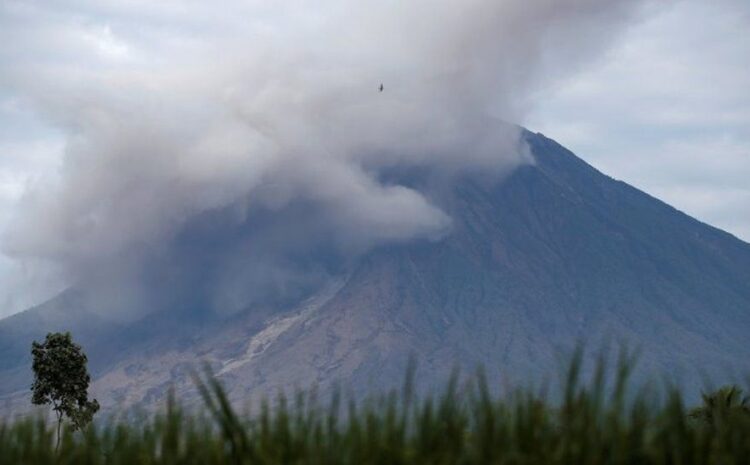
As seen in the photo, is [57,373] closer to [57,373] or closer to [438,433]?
[57,373]

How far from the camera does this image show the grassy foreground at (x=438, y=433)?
5.44 metres

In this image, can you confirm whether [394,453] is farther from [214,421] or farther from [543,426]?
[214,421]

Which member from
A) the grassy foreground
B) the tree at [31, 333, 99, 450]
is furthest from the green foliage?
the grassy foreground

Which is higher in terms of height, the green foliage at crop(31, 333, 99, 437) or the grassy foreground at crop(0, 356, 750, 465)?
the green foliage at crop(31, 333, 99, 437)

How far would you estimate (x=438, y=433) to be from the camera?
5.98m

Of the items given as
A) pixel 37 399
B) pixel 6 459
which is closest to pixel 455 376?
pixel 6 459

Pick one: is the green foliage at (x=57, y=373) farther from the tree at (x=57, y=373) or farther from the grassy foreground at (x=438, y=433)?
the grassy foreground at (x=438, y=433)

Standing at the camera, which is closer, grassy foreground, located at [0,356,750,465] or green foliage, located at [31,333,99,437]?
grassy foreground, located at [0,356,750,465]

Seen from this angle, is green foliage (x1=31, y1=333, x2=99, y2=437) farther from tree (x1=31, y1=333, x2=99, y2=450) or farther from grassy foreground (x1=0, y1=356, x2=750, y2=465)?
grassy foreground (x1=0, y1=356, x2=750, y2=465)

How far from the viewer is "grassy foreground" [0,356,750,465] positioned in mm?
5438

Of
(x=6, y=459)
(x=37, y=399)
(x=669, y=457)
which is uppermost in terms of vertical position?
(x=37, y=399)

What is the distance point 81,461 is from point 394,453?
6.76ft

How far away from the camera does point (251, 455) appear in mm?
6016

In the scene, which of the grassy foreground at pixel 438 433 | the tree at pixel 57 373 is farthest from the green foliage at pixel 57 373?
the grassy foreground at pixel 438 433
